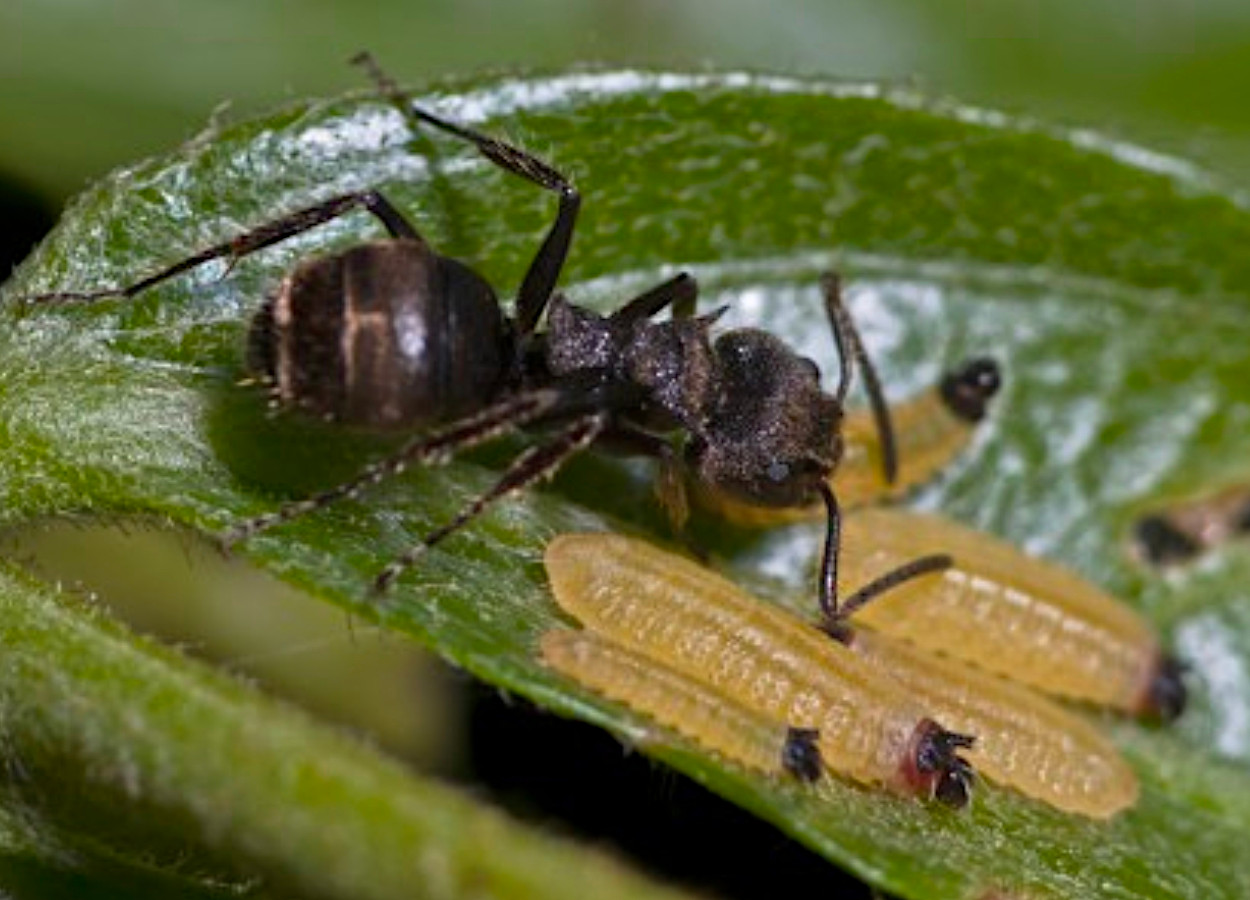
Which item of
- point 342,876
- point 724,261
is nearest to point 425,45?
point 724,261

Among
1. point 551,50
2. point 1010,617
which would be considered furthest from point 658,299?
point 551,50

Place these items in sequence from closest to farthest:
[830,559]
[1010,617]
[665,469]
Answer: [830,559] < [665,469] < [1010,617]

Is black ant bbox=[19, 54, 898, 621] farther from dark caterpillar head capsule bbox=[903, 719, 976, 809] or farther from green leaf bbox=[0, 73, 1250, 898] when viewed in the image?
dark caterpillar head capsule bbox=[903, 719, 976, 809]

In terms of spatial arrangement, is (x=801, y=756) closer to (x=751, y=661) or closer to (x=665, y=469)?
(x=751, y=661)

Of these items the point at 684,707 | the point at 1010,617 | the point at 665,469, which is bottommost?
the point at 684,707

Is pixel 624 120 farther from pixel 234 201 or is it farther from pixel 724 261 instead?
pixel 234 201

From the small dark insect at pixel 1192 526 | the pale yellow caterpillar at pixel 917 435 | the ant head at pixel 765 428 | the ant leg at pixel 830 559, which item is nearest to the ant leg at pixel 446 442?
the ant head at pixel 765 428
